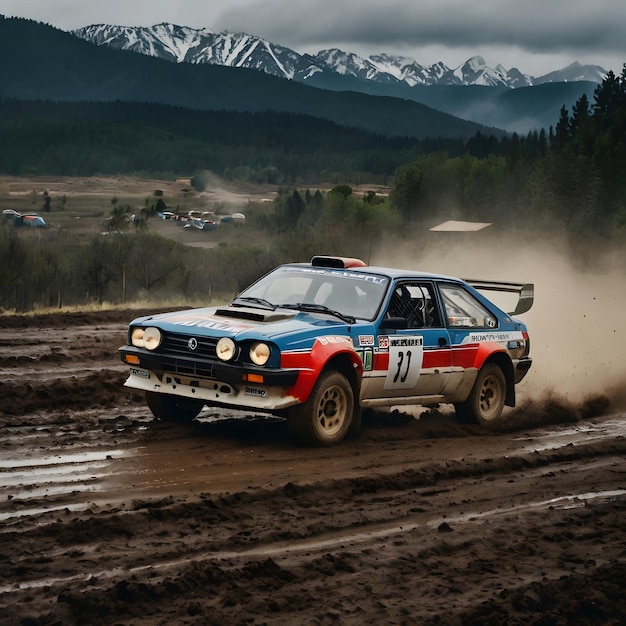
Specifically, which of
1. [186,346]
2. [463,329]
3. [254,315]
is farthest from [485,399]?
[186,346]

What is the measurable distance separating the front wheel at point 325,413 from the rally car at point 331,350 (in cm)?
1

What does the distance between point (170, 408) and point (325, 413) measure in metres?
1.54

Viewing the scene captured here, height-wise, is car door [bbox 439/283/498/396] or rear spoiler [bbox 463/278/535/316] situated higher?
rear spoiler [bbox 463/278/535/316]

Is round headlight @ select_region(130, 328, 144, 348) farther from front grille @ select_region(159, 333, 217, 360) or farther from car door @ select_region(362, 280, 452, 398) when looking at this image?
car door @ select_region(362, 280, 452, 398)

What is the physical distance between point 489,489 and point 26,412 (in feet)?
14.9

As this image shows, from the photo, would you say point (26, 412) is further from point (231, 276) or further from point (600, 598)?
point (231, 276)

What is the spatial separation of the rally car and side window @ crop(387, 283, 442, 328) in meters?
0.01

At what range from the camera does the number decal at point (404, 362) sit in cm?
950

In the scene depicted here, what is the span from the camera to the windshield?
962 centimetres

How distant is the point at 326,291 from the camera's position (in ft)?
32.2

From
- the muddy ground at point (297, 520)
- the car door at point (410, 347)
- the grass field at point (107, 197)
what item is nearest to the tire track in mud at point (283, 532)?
the muddy ground at point (297, 520)

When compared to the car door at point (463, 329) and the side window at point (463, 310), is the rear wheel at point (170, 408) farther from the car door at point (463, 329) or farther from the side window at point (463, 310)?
the side window at point (463, 310)

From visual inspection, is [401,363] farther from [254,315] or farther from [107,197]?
[107,197]

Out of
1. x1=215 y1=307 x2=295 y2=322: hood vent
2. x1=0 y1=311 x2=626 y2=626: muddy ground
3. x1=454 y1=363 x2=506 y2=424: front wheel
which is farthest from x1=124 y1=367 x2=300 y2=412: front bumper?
x1=454 y1=363 x2=506 y2=424: front wheel
